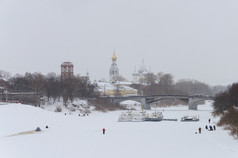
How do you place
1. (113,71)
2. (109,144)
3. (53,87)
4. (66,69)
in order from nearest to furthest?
(109,144)
(53,87)
(66,69)
(113,71)

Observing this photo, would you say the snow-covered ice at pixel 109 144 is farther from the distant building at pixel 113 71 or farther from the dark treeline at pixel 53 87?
the distant building at pixel 113 71

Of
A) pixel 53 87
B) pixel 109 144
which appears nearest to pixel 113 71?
pixel 53 87

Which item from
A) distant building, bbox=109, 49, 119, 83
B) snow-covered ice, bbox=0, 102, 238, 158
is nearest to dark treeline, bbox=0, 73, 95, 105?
snow-covered ice, bbox=0, 102, 238, 158

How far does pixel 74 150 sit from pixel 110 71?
161814mm

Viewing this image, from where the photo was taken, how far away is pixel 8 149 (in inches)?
1265

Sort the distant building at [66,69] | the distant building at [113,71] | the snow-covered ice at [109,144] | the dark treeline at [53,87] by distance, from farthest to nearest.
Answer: the distant building at [113,71]
the distant building at [66,69]
the dark treeline at [53,87]
the snow-covered ice at [109,144]

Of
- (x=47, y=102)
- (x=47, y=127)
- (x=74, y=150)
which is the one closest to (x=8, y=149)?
(x=74, y=150)

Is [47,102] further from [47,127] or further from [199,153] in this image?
[199,153]

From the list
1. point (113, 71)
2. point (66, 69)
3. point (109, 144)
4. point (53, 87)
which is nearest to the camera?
point (109, 144)

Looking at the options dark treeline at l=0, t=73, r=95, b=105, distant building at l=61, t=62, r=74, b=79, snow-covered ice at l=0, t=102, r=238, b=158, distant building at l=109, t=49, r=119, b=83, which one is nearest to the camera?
snow-covered ice at l=0, t=102, r=238, b=158

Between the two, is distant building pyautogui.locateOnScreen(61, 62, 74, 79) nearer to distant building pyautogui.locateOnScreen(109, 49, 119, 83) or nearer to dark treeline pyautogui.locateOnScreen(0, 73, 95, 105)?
dark treeline pyautogui.locateOnScreen(0, 73, 95, 105)

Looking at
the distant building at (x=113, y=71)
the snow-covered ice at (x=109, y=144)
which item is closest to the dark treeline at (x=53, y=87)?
the snow-covered ice at (x=109, y=144)

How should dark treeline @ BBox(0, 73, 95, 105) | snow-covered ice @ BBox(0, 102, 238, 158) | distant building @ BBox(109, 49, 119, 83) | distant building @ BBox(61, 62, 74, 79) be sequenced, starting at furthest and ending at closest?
distant building @ BBox(109, 49, 119, 83) → distant building @ BBox(61, 62, 74, 79) → dark treeline @ BBox(0, 73, 95, 105) → snow-covered ice @ BBox(0, 102, 238, 158)

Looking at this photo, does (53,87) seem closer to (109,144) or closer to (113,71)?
(109,144)
